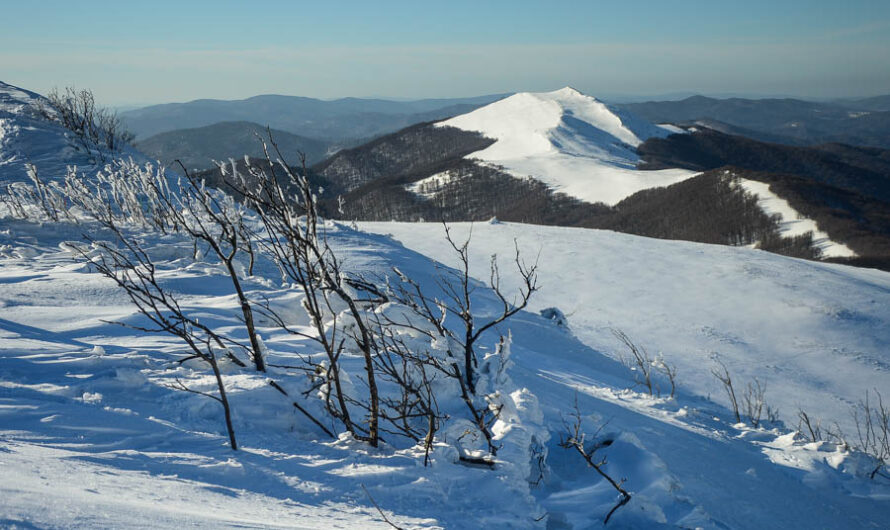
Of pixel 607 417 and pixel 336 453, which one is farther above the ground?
pixel 336 453

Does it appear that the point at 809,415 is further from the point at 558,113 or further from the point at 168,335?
the point at 558,113

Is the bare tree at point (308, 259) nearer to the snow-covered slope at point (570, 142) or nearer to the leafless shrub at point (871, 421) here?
the leafless shrub at point (871, 421)

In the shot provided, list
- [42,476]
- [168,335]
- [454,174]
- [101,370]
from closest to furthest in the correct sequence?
[42,476], [101,370], [168,335], [454,174]

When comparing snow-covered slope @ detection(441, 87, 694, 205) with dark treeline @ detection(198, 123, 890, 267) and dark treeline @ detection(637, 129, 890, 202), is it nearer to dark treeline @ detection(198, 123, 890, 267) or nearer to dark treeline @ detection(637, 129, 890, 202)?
dark treeline @ detection(198, 123, 890, 267)

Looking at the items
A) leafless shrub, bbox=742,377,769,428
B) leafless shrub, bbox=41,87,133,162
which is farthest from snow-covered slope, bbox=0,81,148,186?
leafless shrub, bbox=742,377,769,428

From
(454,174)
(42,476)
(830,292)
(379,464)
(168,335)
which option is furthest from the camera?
(454,174)

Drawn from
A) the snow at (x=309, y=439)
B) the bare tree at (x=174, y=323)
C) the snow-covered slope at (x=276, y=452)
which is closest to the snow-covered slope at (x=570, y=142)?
the snow at (x=309, y=439)

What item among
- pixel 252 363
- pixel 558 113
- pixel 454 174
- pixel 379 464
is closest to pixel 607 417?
pixel 379 464
